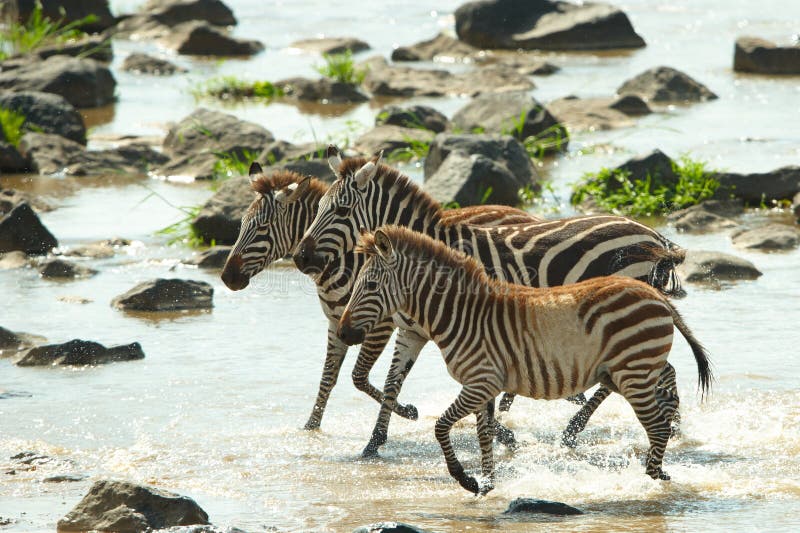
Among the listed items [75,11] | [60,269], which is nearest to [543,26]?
[75,11]

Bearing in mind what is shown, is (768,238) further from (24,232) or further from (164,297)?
(24,232)

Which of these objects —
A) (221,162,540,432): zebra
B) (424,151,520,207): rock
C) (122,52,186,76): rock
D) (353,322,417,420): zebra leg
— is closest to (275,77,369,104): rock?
(122,52,186,76): rock

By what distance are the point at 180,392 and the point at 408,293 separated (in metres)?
2.95

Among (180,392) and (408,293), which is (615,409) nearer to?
(408,293)

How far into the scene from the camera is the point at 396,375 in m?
9.29

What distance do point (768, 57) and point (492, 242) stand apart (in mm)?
16017

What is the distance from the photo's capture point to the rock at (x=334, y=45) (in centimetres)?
2808

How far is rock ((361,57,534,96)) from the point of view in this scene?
2311 centimetres

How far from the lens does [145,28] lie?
31844mm

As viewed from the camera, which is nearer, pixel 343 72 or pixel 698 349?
pixel 698 349

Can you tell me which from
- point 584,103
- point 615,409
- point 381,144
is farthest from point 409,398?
point 584,103

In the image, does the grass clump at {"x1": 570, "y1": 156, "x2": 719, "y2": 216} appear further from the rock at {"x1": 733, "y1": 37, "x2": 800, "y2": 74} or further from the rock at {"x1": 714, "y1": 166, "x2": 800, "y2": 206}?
the rock at {"x1": 733, "y1": 37, "x2": 800, "y2": 74}

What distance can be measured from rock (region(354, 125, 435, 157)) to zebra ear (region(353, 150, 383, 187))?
8.23 meters

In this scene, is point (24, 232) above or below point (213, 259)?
above
